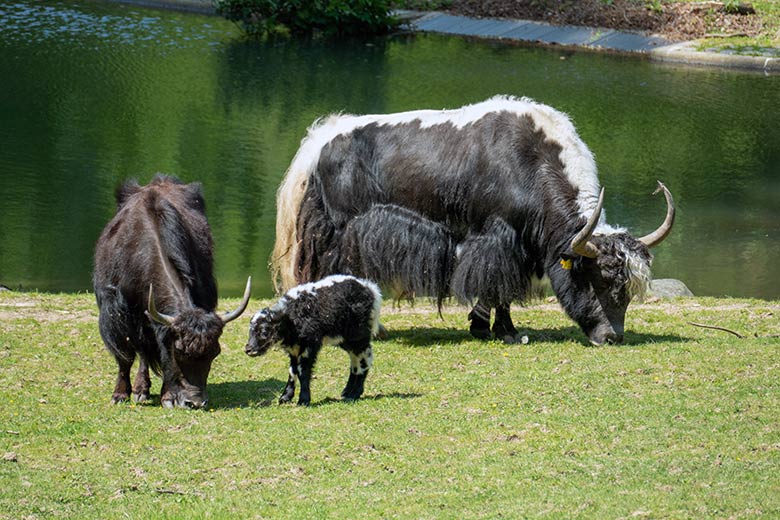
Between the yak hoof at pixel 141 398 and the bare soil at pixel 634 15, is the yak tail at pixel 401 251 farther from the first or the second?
the bare soil at pixel 634 15

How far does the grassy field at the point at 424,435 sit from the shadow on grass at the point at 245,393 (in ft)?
0.10

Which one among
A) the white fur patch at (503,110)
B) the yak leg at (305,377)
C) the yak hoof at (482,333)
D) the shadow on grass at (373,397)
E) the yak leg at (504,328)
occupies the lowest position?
the yak hoof at (482,333)

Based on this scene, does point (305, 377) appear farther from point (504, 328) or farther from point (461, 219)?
point (461, 219)

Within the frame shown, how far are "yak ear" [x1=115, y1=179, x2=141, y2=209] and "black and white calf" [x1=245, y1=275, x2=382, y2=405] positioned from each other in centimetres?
230

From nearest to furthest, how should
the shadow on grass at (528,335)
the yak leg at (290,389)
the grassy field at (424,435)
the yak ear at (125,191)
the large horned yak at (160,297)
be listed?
the grassy field at (424,435) < the large horned yak at (160,297) < the yak leg at (290,389) < the yak ear at (125,191) < the shadow on grass at (528,335)

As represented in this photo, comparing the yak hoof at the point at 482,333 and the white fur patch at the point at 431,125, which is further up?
the white fur patch at the point at 431,125

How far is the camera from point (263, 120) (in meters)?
25.4

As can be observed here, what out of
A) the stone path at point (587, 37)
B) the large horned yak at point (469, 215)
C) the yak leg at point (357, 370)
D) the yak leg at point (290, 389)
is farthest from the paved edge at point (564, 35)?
the yak leg at point (290, 389)

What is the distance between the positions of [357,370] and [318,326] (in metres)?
0.52

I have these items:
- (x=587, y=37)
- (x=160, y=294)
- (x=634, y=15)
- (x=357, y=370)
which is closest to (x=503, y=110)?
(x=357, y=370)

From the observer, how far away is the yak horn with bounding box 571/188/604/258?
10.6m

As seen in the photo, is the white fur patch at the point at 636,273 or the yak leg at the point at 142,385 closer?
the yak leg at the point at 142,385

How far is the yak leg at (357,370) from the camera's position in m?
9.20

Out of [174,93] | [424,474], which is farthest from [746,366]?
[174,93]
